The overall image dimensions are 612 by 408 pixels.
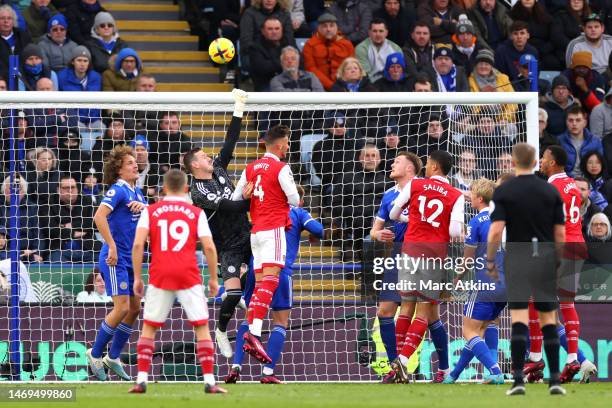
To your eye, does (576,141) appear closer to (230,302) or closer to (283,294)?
(283,294)

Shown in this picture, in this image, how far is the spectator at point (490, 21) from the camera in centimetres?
2188

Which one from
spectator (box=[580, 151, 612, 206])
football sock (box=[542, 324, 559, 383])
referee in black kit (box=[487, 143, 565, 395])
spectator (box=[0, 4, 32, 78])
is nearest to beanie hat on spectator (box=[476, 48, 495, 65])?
spectator (box=[580, 151, 612, 206])

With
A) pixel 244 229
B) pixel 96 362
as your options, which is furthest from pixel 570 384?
pixel 96 362

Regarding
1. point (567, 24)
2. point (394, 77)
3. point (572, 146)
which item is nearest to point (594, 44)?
point (567, 24)

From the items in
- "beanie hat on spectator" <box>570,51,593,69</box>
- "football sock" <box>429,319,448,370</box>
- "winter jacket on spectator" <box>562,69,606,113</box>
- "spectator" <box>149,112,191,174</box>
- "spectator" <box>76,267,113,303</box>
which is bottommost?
"football sock" <box>429,319,448,370</box>

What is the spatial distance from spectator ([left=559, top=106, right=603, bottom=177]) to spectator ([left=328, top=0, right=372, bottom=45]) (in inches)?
138

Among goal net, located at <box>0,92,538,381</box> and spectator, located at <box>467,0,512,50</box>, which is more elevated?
spectator, located at <box>467,0,512,50</box>

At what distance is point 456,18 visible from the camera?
2167 centimetres

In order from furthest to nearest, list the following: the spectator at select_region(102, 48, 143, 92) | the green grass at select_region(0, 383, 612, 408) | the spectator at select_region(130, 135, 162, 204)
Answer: the spectator at select_region(102, 48, 143, 92)
the spectator at select_region(130, 135, 162, 204)
the green grass at select_region(0, 383, 612, 408)

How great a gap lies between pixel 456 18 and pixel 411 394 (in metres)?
10.7

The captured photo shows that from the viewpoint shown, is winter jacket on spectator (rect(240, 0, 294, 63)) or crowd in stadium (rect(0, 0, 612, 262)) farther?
winter jacket on spectator (rect(240, 0, 294, 63))

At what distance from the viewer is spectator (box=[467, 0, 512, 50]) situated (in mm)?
21875

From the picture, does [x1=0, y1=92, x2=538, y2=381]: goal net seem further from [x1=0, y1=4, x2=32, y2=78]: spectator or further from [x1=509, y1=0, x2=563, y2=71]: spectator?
[x1=509, y1=0, x2=563, y2=71]: spectator

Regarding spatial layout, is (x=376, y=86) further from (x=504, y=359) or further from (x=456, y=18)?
(x=504, y=359)
